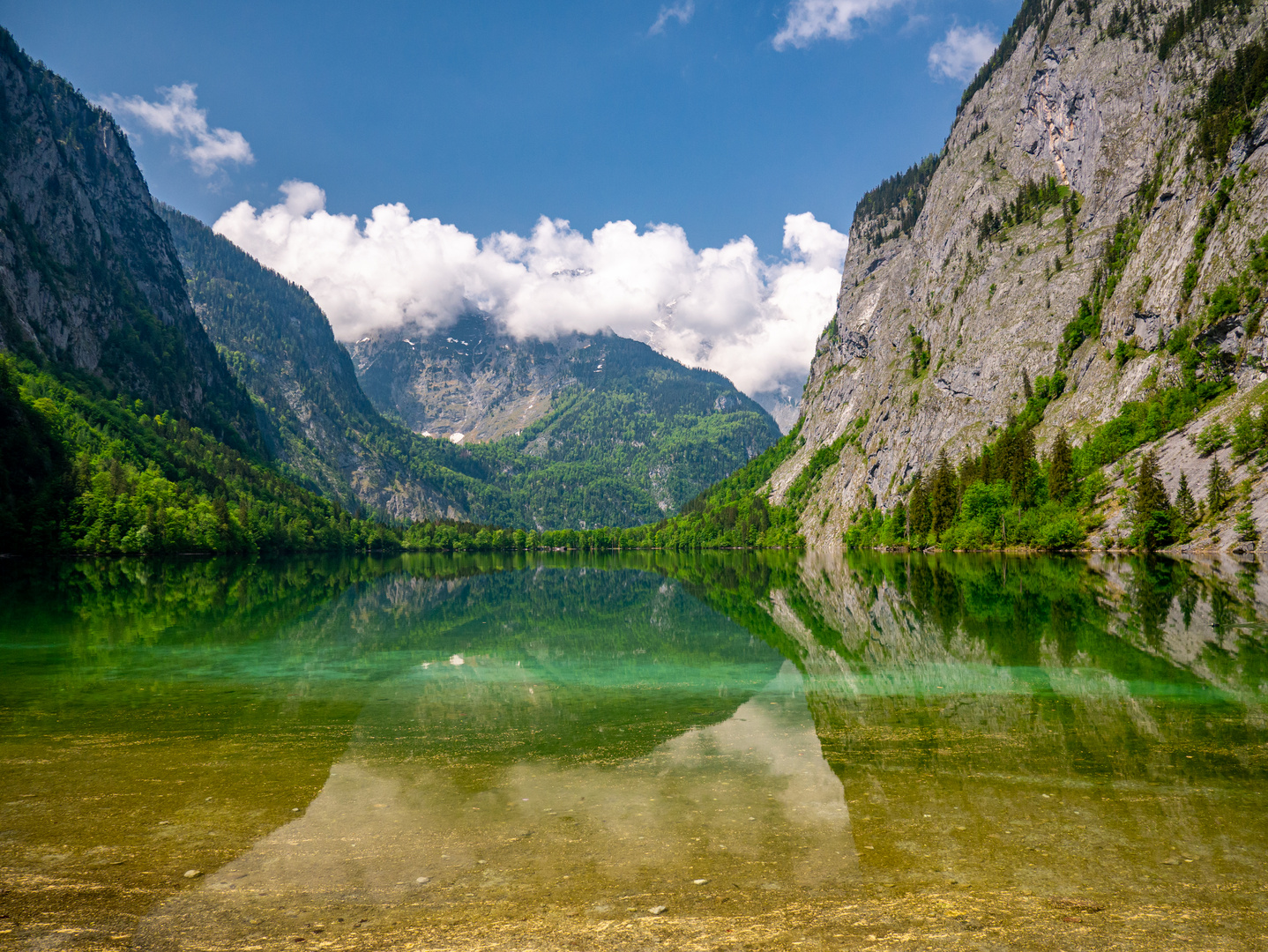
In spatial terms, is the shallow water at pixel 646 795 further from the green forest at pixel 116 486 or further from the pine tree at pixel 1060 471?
the green forest at pixel 116 486

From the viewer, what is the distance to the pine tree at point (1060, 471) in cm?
9469

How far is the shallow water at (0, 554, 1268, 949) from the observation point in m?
6.60

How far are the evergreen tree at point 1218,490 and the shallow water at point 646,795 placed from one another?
2346 inches

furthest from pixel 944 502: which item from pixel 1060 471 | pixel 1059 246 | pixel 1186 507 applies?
pixel 1059 246

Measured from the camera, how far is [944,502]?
119 metres

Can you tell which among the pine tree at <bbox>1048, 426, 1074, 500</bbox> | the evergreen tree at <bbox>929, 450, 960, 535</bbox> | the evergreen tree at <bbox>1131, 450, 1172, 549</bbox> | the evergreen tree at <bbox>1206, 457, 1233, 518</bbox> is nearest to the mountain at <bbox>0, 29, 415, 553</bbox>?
the evergreen tree at <bbox>929, 450, 960, 535</bbox>

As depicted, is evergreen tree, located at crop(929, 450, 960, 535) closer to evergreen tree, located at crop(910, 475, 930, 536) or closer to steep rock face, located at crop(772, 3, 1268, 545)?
evergreen tree, located at crop(910, 475, 930, 536)

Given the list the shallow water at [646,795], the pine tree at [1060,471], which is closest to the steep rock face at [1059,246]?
the pine tree at [1060,471]

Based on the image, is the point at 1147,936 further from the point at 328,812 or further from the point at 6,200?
the point at 6,200

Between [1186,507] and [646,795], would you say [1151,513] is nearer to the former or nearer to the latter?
[1186,507]

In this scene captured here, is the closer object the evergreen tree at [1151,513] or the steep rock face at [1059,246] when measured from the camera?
the evergreen tree at [1151,513]

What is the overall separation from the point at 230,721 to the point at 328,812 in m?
6.88

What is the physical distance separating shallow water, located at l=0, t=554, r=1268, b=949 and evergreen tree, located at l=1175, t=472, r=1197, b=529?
60.2 metres

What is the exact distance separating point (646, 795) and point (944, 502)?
121382 millimetres
